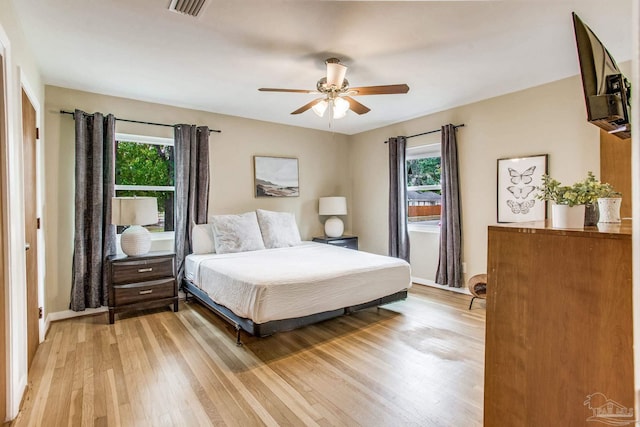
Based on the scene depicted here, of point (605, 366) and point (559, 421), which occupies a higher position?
point (605, 366)

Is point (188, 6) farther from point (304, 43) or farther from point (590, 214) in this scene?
point (590, 214)

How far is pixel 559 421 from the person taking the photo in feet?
3.77

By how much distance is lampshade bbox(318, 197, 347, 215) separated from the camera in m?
5.32

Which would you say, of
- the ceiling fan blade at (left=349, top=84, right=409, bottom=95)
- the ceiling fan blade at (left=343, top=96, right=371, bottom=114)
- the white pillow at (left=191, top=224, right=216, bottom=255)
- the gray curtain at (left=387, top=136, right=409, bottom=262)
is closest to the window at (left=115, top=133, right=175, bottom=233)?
the white pillow at (left=191, top=224, right=216, bottom=255)

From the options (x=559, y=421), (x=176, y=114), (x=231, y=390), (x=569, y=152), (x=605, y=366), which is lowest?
(x=231, y=390)

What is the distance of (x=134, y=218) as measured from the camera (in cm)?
336

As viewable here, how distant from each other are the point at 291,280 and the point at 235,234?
169 cm

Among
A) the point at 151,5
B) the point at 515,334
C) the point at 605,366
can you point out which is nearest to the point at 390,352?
the point at 515,334

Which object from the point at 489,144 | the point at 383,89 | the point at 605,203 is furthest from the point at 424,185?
the point at 605,203

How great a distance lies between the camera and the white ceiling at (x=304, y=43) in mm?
2090

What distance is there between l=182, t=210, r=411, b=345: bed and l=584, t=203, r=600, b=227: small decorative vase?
1937 millimetres

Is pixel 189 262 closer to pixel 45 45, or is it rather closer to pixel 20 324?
pixel 20 324

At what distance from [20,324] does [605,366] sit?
307 cm

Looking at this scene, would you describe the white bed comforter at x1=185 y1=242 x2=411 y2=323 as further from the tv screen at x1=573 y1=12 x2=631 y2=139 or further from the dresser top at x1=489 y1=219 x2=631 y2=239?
the tv screen at x1=573 y1=12 x2=631 y2=139
